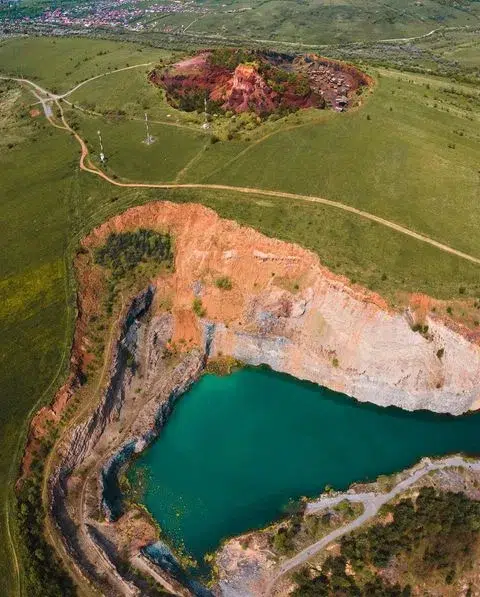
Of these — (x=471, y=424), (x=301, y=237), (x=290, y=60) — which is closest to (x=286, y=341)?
(x=301, y=237)

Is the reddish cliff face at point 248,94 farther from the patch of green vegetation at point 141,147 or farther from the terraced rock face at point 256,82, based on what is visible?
the patch of green vegetation at point 141,147

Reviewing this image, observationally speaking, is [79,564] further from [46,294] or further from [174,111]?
[174,111]

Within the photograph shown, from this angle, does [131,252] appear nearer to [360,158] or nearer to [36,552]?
[36,552]

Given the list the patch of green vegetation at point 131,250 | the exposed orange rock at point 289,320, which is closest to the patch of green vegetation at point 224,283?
the exposed orange rock at point 289,320

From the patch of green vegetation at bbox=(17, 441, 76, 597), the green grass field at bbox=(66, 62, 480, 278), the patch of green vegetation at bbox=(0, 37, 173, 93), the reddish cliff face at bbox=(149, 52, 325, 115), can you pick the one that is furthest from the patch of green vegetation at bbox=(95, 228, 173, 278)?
the patch of green vegetation at bbox=(0, 37, 173, 93)

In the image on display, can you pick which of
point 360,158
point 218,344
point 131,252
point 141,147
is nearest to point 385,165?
point 360,158

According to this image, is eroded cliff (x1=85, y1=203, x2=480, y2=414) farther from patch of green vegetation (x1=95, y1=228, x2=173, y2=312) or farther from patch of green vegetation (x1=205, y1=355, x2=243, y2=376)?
patch of green vegetation (x1=95, y1=228, x2=173, y2=312)
